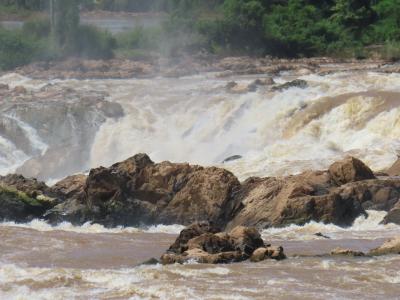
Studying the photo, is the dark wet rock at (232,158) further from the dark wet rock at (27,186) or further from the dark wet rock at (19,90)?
the dark wet rock at (19,90)

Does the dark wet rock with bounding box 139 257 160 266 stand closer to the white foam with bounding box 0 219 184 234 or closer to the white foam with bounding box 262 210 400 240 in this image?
the white foam with bounding box 262 210 400 240

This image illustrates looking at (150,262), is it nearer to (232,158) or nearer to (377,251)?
(377,251)

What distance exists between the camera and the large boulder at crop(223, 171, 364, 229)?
24906 mm

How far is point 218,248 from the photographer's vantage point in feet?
67.6

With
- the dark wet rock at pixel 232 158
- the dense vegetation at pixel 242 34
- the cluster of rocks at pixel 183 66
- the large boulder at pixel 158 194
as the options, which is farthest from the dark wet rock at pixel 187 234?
the dense vegetation at pixel 242 34

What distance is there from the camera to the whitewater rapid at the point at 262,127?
3300cm

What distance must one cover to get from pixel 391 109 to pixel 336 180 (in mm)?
8437

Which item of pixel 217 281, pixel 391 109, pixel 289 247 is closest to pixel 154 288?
pixel 217 281

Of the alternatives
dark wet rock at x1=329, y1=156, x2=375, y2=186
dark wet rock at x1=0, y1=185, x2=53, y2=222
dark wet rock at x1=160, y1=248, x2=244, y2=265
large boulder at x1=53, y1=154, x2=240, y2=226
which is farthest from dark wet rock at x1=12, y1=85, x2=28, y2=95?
dark wet rock at x1=160, y1=248, x2=244, y2=265

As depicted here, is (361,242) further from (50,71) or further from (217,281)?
(50,71)

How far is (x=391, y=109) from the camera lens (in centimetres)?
3462

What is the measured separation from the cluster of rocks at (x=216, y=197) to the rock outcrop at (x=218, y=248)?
3845 mm

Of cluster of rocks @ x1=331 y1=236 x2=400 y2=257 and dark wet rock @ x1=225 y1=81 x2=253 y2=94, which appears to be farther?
dark wet rock @ x1=225 y1=81 x2=253 y2=94

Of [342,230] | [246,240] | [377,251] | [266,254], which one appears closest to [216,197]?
[342,230]
